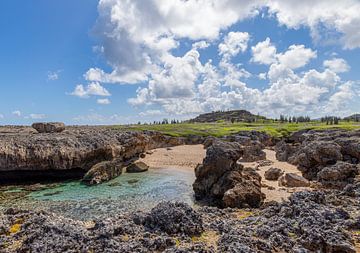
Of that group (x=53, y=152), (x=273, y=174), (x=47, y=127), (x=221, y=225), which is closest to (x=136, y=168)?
(x=53, y=152)

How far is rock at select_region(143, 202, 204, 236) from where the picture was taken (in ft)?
52.7

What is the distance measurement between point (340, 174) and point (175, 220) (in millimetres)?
23807

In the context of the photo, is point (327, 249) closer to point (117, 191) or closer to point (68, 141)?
point (117, 191)

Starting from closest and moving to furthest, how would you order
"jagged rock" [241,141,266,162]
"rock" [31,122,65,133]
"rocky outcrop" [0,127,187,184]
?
"rocky outcrop" [0,127,187,184]
"rock" [31,122,65,133]
"jagged rock" [241,141,266,162]

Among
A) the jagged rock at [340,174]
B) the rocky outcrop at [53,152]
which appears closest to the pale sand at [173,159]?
the rocky outcrop at [53,152]

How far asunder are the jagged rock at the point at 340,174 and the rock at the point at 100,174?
29.2 metres

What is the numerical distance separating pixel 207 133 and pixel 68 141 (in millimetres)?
60427

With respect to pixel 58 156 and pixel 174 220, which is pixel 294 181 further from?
pixel 58 156

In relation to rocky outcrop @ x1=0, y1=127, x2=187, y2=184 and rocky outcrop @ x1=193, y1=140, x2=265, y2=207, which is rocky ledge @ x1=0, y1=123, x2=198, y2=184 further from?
A: rocky outcrop @ x1=193, y1=140, x2=265, y2=207

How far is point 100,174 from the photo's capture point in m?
42.3

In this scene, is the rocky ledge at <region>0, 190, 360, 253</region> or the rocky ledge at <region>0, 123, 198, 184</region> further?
the rocky ledge at <region>0, 123, 198, 184</region>

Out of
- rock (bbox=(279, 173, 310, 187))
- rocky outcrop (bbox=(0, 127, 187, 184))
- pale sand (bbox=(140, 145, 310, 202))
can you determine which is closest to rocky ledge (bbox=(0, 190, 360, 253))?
pale sand (bbox=(140, 145, 310, 202))

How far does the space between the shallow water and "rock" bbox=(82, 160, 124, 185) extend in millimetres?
1070

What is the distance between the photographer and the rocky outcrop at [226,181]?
2634 centimetres
